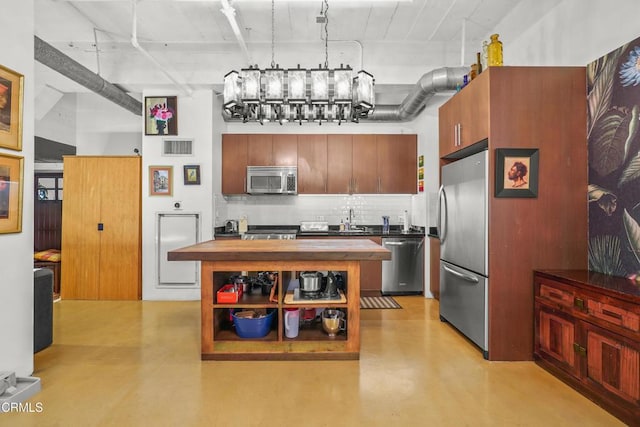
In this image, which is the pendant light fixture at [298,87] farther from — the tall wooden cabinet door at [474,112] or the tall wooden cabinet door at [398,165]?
the tall wooden cabinet door at [398,165]

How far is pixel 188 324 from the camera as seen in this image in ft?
12.8

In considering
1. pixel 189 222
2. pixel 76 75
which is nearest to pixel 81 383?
pixel 189 222

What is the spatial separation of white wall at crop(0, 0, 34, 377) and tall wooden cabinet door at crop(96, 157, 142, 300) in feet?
7.76

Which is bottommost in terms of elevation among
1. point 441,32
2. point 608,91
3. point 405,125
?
point 608,91

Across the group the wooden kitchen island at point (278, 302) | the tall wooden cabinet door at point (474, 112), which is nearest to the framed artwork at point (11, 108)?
the wooden kitchen island at point (278, 302)

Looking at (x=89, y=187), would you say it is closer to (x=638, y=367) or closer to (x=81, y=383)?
(x=81, y=383)

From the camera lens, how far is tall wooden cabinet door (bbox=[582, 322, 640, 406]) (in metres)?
1.99

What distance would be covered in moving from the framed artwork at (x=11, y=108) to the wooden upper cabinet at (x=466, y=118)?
354 centimetres

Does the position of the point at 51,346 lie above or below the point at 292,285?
below

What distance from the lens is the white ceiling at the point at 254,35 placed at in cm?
354

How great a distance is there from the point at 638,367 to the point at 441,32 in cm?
367

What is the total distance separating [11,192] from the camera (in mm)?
2432

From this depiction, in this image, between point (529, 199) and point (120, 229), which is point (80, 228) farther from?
point (529, 199)

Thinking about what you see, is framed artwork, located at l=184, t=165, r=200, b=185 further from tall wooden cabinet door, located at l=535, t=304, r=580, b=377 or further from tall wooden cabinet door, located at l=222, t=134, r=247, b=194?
tall wooden cabinet door, located at l=535, t=304, r=580, b=377
